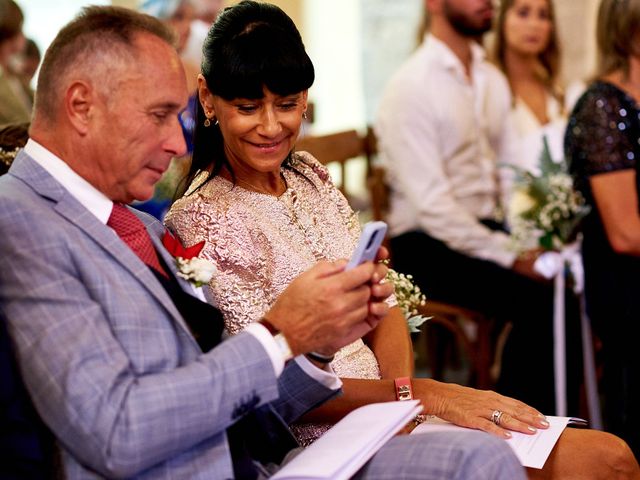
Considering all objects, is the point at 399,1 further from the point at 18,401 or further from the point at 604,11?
the point at 18,401

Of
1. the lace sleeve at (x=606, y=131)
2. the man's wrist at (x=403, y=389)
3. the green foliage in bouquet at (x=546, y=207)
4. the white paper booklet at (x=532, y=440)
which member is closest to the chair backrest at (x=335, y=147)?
the green foliage in bouquet at (x=546, y=207)

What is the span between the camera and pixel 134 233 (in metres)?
1.88

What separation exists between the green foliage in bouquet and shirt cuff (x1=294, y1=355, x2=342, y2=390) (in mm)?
1968

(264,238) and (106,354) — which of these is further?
(264,238)

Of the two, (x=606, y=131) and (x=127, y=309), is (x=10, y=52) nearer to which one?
(x=606, y=131)

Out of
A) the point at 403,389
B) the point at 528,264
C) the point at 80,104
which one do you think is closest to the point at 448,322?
the point at 528,264

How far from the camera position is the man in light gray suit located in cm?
157

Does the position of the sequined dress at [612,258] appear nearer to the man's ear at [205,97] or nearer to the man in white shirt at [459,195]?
the man in white shirt at [459,195]

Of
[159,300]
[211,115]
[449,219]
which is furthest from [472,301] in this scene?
[159,300]

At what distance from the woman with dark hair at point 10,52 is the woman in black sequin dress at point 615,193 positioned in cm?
230

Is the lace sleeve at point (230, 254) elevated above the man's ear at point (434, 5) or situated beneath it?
situated beneath

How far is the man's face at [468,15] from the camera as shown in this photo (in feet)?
14.6

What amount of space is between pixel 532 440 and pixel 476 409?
5.4 inches

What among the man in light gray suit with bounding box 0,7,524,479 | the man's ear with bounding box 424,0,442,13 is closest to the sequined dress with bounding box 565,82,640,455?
the man's ear with bounding box 424,0,442,13
